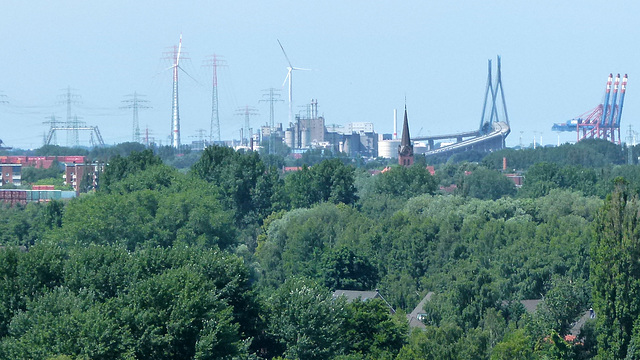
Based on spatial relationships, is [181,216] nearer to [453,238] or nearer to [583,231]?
[453,238]

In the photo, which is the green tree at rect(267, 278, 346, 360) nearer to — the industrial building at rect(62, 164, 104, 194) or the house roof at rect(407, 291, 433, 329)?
Result: the house roof at rect(407, 291, 433, 329)

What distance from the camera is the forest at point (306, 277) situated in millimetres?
39406

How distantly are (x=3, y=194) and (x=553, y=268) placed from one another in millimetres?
83856

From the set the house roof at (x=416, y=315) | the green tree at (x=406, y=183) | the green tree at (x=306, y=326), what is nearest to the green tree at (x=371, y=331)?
the green tree at (x=306, y=326)

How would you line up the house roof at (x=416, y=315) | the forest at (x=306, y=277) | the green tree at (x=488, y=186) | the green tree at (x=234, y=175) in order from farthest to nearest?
1. the green tree at (x=488, y=186)
2. the green tree at (x=234, y=175)
3. the house roof at (x=416, y=315)
4. the forest at (x=306, y=277)

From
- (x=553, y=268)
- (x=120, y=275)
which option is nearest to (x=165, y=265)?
(x=120, y=275)

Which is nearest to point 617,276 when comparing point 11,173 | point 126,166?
point 126,166

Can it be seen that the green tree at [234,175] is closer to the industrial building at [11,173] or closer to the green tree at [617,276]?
the green tree at [617,276]

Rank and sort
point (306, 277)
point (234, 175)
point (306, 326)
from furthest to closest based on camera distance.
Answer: point (234, 175)
point (306, 277)
point (306, 326)

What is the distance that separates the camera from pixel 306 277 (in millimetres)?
57938

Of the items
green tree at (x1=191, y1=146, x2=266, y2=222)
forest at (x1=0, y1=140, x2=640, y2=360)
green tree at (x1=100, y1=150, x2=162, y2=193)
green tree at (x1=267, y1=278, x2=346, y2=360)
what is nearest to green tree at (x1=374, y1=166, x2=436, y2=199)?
forest at (x1=0, y1=140, x2=640, y2=360)

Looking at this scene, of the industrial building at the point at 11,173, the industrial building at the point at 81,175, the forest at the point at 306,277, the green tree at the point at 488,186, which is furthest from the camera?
the industrial building at the point at 11,173

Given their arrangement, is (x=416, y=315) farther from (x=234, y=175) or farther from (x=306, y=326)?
(x=234, y=175)

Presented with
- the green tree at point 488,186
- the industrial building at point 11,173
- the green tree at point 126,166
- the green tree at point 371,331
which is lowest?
the green tree at point 371,331
